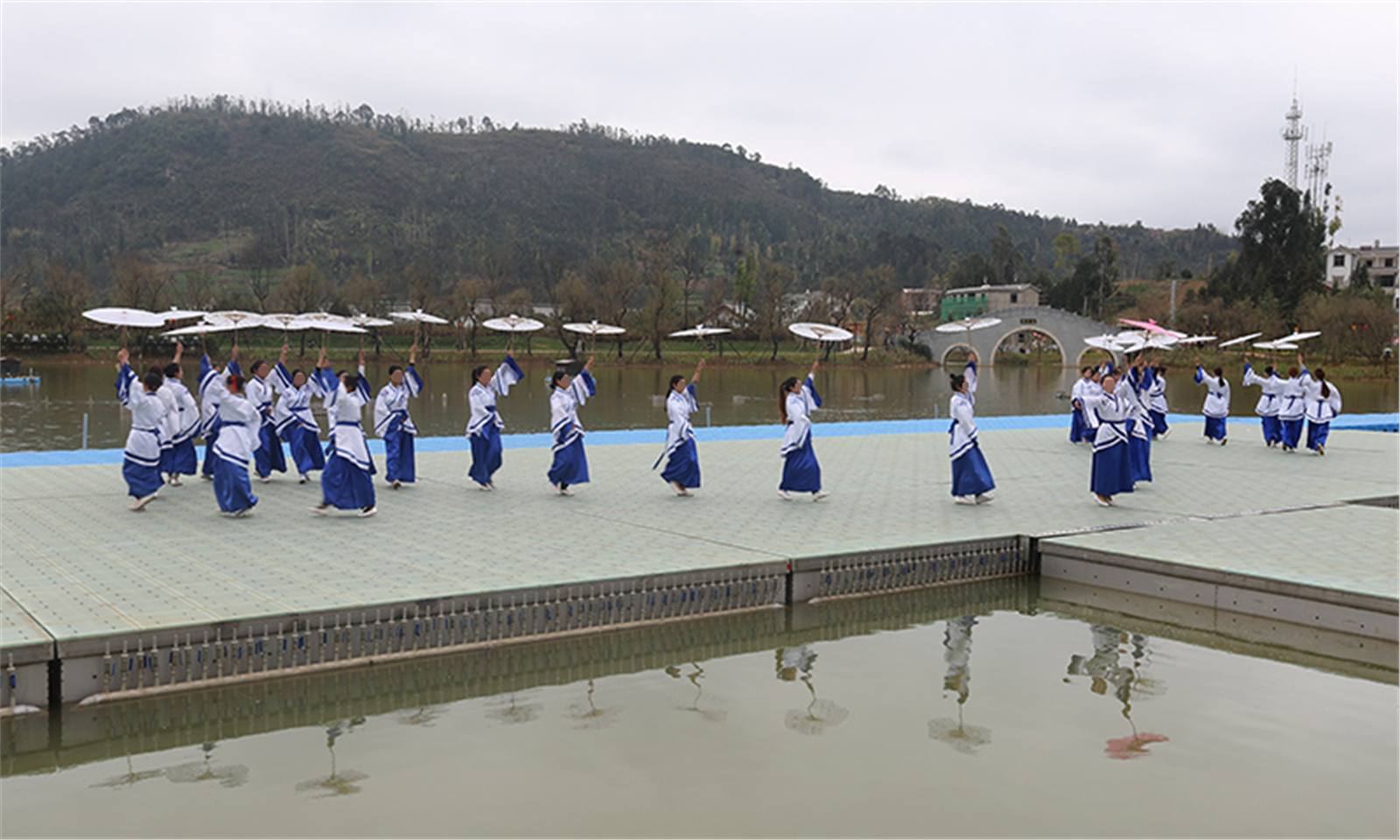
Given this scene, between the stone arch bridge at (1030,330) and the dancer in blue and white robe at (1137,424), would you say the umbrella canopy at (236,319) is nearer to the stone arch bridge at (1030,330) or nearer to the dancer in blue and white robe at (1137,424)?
the dancer in blue and white robe at (1137,424)

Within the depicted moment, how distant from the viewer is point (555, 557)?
9586 mm

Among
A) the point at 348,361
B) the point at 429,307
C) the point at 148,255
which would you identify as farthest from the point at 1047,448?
the point at 148,255

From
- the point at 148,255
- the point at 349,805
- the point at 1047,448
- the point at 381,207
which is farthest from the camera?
the point at 381,207

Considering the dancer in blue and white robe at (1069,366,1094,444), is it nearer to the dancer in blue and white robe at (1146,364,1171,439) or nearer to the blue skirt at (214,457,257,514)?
the dancer in blue and white robe at (1146,364,1171,439)

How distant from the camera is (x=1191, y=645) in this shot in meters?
8.60

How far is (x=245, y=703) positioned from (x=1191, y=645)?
20.5ft

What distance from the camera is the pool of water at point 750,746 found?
5477 millimetres

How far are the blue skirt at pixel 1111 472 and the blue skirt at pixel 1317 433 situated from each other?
8123 mm

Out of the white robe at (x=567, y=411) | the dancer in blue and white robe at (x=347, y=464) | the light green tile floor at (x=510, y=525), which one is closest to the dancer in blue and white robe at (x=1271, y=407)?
the light green tile floor at (x=510, y=525)

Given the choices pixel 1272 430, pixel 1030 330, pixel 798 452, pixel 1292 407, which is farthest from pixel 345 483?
pixel 1030 330

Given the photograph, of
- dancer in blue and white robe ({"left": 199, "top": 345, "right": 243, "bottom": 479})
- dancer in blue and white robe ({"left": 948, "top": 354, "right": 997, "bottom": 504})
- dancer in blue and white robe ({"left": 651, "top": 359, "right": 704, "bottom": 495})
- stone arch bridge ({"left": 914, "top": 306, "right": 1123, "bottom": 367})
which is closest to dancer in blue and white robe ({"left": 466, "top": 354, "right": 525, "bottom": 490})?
dancer in blue and white robe ({"left": 651, "top": 359, "right": 704, "bottom": 495})

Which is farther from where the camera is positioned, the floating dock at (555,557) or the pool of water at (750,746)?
the floating dock at (555,557)

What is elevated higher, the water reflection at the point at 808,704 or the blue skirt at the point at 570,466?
the blue skirt at the point at 570,466

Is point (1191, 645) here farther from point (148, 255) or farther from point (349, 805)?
point (148, 255)
